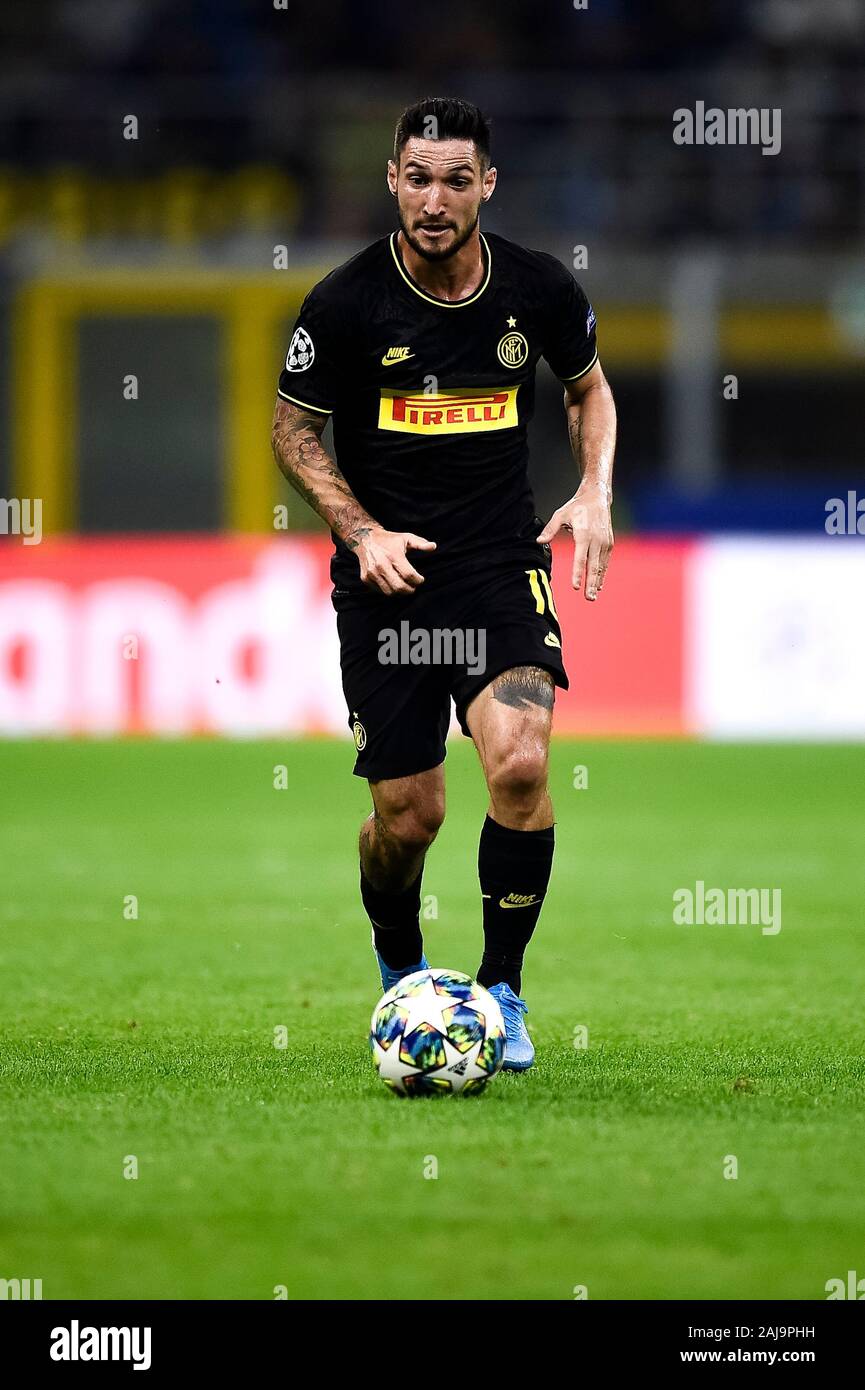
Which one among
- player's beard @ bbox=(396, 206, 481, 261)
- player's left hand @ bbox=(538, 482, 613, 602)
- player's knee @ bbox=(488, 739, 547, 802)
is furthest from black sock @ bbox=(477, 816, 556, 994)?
player's beard @ bbox=(396, 206, 481, 261)

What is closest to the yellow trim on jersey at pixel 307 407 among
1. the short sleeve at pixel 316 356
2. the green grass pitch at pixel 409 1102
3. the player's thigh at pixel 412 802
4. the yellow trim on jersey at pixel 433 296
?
the short sleeve at pixel 316 356

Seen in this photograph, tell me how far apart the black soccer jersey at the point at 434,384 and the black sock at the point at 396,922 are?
95cm

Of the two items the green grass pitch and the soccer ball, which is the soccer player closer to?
the soccer ball

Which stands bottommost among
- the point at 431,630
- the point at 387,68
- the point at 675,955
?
the point at 675,955

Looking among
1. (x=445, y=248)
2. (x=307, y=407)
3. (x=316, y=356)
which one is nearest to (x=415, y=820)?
(x=307, y=407)

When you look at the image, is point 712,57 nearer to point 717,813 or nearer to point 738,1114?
point 717,813

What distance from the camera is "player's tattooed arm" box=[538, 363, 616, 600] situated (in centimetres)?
584

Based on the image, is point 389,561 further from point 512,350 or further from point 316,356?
point 512,350

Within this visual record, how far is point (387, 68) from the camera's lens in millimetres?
23688

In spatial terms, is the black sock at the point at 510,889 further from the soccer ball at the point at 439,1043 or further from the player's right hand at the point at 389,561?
the player's right hand at the point at 389,561

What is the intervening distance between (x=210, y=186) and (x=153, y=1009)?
56.3ft

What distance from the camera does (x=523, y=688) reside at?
574cm

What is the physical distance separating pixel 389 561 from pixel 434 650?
37 centimetres
